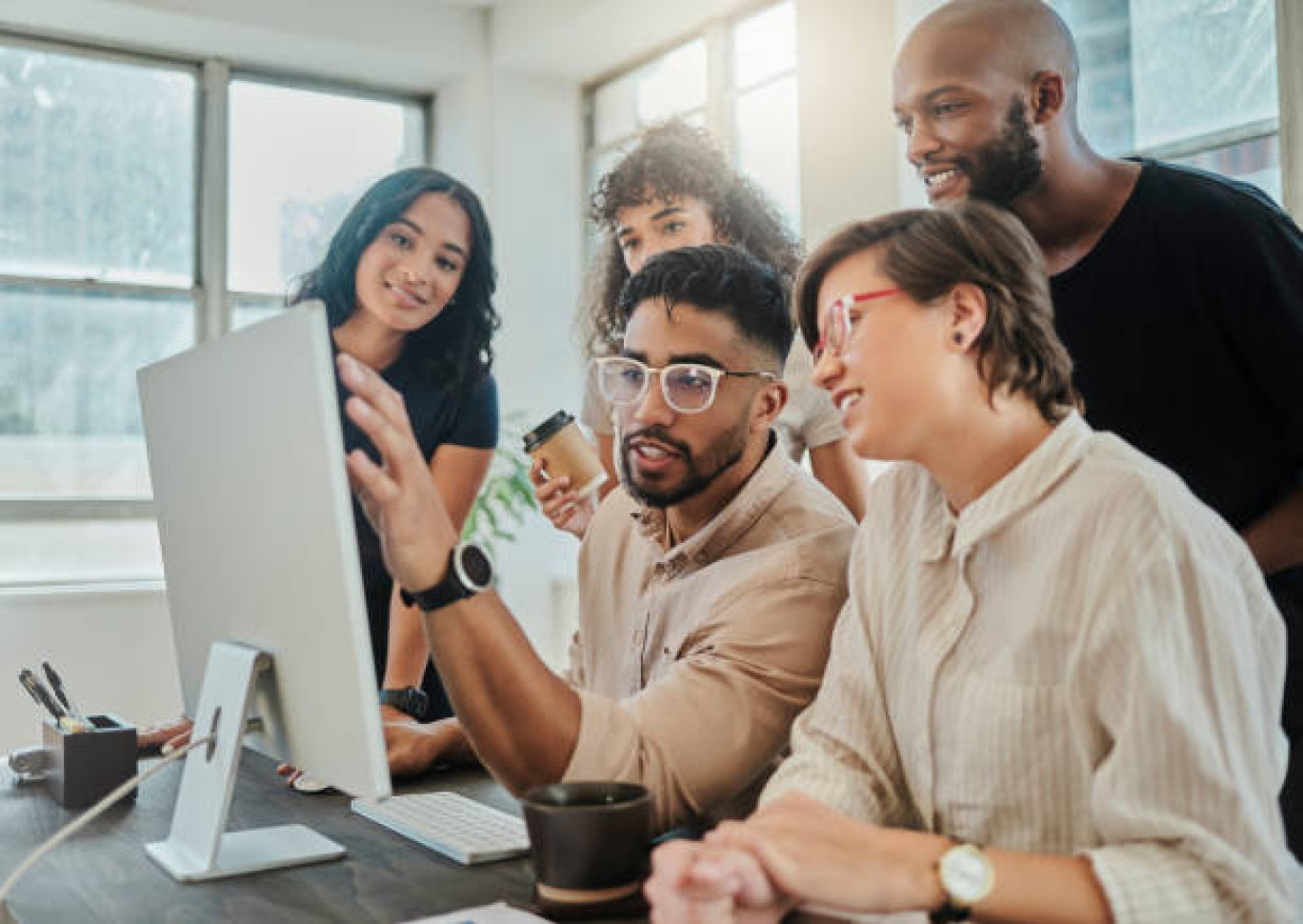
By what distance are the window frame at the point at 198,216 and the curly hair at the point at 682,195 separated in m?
2.92

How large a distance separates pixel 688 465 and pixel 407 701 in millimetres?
624

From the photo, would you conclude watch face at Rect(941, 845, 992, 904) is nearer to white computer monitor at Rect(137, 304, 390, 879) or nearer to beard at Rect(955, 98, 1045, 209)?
white computer monitor at Rect(137, 304, 390, 879)

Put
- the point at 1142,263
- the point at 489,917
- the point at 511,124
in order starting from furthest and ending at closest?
the point at 511,124 → the point at 1142,263 → the point at 489,917

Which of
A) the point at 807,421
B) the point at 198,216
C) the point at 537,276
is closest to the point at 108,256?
the point at 198,216

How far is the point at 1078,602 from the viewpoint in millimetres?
1020

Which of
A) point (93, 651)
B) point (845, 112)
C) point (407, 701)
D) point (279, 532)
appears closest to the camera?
point (279, 532)

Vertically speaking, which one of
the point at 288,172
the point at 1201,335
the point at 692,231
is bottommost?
the point at 1201,335

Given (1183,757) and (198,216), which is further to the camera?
(198,216)

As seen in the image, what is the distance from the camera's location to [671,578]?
163 centimetres

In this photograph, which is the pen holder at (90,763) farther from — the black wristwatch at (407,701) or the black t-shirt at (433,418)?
the black t-shirt at (433,418)

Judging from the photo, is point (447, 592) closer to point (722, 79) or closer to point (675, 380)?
point (675, 380)

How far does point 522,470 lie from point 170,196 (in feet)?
6.25

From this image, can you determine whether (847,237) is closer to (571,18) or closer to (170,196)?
(571,18)

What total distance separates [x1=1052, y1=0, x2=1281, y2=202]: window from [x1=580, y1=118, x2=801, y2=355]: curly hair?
3.85 feet
